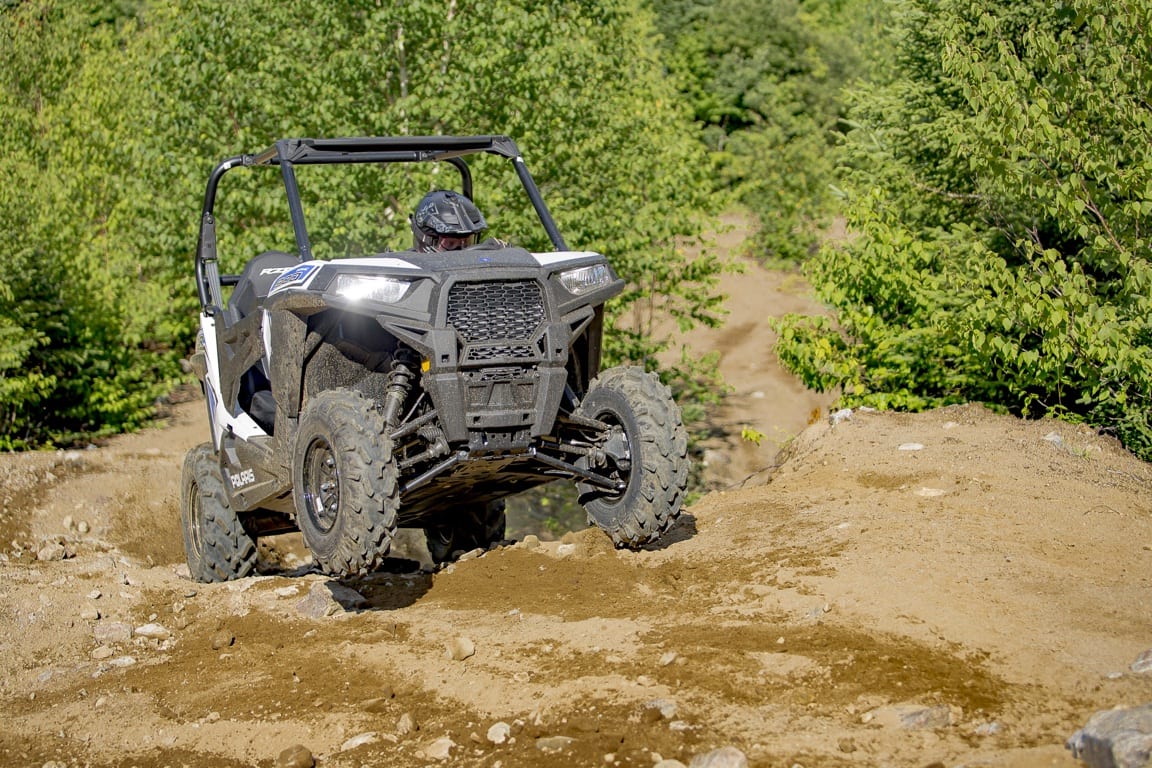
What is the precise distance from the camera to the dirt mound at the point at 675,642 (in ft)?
15.7

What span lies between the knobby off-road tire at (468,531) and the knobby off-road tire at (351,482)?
2.46 meters

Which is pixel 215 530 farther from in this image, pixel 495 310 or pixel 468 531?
pixel 495 310

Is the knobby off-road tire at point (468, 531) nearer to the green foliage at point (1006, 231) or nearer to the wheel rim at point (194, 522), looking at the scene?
the wheel rim at point (194, 522)

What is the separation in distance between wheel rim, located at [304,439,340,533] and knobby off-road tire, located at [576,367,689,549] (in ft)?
4.80

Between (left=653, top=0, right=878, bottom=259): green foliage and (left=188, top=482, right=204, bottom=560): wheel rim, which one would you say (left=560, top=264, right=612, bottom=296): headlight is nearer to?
(left=188, top=482, right=204, bottom=560): wheel rim

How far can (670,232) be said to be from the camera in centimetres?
2211

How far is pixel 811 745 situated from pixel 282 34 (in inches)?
655

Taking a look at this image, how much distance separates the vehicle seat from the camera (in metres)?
8.09

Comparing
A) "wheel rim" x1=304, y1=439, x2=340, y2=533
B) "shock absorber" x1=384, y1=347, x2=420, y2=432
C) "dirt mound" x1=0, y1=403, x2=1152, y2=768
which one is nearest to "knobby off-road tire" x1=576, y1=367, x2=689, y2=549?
"dirt mound" x1=0, y1=403, x2=1152, y2=768

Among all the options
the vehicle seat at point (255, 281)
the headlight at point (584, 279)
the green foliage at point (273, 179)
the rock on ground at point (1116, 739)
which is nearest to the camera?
the rock on ground at point (1116, 739)

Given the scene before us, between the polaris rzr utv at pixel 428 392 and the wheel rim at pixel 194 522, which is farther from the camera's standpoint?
the wheel rim at pixel 194 522

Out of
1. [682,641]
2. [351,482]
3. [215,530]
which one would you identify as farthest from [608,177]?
[682,641]

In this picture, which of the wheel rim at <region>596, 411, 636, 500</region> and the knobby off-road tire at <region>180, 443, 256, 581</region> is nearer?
the wheel rim at <region>596, 411, 636, 500</region>

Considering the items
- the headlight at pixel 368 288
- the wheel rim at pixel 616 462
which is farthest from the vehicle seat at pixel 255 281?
the wheel rim at pixel 616 462
